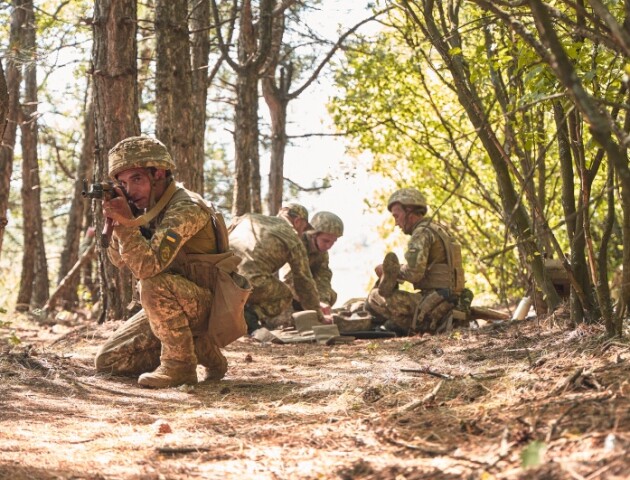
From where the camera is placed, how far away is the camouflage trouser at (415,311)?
8.69 metres

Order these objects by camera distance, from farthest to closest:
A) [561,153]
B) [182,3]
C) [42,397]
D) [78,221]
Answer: [78,221], [182,3], [561,153], [42,397]

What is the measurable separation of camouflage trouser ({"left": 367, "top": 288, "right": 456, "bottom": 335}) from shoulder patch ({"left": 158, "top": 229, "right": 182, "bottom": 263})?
4.32 meters

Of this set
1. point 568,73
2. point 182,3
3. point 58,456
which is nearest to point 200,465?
point 58,456

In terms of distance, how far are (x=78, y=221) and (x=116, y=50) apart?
6925 millimetres

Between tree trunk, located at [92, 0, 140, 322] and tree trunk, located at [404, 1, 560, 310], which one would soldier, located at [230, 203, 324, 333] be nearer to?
tree trunk, located at [92, 0, 140, 322]

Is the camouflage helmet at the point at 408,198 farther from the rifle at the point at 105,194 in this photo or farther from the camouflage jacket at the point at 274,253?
the rifle at the point at 105,194

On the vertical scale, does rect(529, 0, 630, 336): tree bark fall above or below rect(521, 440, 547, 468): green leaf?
above

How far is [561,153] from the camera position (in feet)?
17.8

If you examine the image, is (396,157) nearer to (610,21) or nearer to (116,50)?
(116,50)

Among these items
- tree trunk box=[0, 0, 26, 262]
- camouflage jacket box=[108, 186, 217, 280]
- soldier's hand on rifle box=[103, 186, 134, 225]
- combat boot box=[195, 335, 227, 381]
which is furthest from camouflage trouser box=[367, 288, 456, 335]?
tree trunk box=[0, 0, 26, 262]

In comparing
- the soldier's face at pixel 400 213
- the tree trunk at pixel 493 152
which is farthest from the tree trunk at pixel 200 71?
the tree trunk at pixel 493 152

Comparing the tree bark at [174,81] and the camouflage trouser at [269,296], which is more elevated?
the tree bark at [174,81]

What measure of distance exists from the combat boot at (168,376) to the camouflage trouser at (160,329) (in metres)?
0.04

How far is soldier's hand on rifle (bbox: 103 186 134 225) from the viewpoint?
15.6ft
